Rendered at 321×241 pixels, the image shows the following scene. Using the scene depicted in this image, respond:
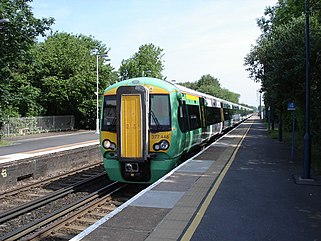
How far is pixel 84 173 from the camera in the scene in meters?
14.5

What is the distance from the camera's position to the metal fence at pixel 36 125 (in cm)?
3155

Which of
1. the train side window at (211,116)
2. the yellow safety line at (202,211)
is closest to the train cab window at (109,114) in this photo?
the yellow safety line at (202,211)

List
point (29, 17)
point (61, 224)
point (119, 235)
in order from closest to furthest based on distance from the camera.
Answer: point (119, 235) < point (61, 224) < point (29, 17)

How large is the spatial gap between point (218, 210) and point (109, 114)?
4.76 metres

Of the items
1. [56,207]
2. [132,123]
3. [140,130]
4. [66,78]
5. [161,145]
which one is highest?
[66,78]

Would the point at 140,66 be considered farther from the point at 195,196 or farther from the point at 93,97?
the point at 195,196

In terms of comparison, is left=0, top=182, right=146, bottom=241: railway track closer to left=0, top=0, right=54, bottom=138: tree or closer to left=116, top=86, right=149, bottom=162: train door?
left=116, top=86, right=149, bottom=162: train door

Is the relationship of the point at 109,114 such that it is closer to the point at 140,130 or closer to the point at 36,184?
the point at 140,130

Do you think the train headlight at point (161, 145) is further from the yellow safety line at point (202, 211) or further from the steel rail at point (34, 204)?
the steel rail at point (34, 204)

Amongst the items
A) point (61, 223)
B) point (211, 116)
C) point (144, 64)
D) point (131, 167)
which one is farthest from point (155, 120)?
point (144, 64)

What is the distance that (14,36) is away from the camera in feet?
78.7

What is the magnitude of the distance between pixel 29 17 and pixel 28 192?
17576 mm

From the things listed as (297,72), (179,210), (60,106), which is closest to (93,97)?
(60,106)

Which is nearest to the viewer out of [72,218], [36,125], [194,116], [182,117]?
[72,218]
